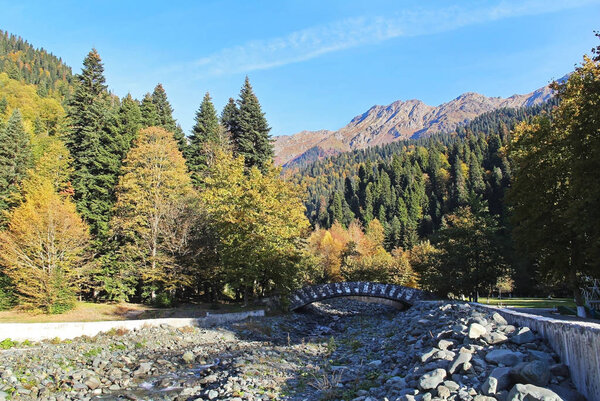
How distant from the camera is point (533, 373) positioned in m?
7.82

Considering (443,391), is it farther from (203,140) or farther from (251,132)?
(203,140)

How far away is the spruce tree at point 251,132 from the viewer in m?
44.8

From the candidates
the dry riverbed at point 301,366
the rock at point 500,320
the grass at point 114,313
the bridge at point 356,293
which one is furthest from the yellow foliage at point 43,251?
the rock at point 500,320

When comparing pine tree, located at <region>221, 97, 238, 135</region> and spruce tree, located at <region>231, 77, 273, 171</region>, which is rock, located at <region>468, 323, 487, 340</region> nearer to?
spruce tree, located at <region>231, 77, 273, 171</region>

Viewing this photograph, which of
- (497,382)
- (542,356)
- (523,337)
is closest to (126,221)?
(523,337)

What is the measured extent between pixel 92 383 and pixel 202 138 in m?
37.8

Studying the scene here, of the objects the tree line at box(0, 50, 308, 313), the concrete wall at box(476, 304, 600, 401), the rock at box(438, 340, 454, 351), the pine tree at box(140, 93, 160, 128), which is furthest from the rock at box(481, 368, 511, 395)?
the pine tree at box(140, 93, 160, 128)

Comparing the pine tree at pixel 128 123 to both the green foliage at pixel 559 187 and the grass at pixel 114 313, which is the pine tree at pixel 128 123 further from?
the green foliage at pixel 559 187

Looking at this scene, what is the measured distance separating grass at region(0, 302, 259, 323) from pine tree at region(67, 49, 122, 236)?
23.0 ft

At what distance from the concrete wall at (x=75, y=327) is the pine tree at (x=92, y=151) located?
12431 millimetres

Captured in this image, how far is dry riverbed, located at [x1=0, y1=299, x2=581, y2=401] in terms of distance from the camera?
8.60 meters

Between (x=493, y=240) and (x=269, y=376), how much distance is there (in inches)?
966

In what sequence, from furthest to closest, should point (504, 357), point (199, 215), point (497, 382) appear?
point (199, 215), point (504, 357), point (497, 382)

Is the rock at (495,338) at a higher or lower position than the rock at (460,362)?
higher
